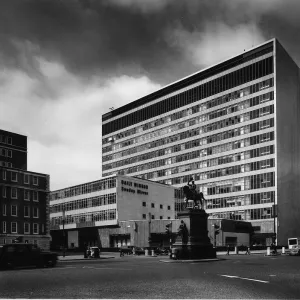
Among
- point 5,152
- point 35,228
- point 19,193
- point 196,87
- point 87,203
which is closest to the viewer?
point 19,193

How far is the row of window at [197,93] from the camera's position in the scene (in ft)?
383

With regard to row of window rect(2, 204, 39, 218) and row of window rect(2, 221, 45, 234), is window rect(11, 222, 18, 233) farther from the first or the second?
row of window rect(2, 204, 39, 218)

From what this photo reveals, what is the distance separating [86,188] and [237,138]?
3989 centimetres

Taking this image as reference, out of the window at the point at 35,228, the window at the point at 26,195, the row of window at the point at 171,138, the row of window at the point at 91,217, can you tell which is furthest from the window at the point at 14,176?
the row of window at the point at 171,138

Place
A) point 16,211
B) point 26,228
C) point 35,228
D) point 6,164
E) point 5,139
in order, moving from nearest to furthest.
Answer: point 16,211, point 26,228, point 35,228, point 6,164, point 5,139

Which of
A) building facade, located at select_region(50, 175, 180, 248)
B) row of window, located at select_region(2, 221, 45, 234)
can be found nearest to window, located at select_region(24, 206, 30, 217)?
row of window, located at select_region(2, 221, 45, 234)

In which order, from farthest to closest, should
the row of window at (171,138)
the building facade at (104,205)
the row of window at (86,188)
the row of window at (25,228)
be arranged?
the row of window at (171,138) < the row of window at (86,188) < the building facade at (104,205) < the row of window at (25,228)

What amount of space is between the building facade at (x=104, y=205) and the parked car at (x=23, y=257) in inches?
2777

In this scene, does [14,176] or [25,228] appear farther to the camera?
[14,176]

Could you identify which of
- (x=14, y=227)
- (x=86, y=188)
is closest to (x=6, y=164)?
(x=86, y=188)

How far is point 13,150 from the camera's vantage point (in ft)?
368

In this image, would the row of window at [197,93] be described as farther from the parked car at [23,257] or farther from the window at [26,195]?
the parked car at [23,257]

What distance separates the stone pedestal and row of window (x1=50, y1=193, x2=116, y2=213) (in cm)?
6143

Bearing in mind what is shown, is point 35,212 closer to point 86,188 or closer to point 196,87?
point 86,188
